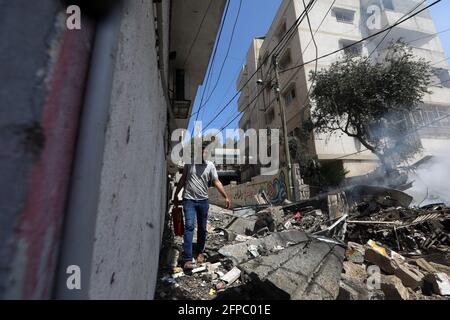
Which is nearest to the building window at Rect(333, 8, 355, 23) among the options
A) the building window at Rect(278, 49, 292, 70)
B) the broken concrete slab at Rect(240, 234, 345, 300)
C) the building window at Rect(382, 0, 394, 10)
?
the building window at Rect(382, 0, 394, 10)

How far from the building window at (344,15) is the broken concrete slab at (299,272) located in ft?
73.2

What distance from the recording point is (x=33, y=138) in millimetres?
539

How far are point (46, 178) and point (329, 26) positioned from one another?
22733mm

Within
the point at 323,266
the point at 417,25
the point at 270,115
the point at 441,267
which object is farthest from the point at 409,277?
the point at 417,25

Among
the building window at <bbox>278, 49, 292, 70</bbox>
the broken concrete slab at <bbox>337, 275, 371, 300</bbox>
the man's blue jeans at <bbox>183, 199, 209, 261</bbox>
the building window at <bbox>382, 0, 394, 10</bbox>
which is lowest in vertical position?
the broken concrete slab at <bbox>337, 275, 371, 300</bbox>

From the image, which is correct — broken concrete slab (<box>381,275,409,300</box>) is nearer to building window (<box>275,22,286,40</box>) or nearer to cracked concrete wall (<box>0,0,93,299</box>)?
cracked concrete wall (<box>0,0,93,299</box>)

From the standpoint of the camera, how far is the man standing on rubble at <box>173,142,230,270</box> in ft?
9.54

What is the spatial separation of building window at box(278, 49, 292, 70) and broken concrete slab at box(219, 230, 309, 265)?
60.2ft

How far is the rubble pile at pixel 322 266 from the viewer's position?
2.11 metres

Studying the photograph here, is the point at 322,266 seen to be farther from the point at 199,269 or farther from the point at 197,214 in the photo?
the point at 197,214

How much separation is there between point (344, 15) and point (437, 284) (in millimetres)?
22907

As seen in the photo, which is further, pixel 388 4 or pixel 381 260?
pixel 388 4
